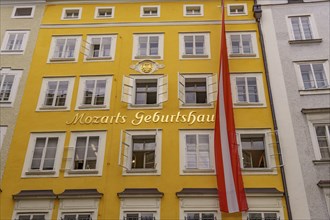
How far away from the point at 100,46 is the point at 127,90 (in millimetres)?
4115

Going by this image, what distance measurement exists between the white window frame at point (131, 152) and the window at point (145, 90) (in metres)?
1.69

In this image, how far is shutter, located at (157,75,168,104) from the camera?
74.7ft

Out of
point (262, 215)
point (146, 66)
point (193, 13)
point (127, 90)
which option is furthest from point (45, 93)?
point (262, 215)

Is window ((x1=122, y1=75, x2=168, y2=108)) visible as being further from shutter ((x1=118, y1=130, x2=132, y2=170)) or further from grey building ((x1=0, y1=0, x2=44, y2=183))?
grey building ((x1=0, y1=0, x2=44, y2=183))

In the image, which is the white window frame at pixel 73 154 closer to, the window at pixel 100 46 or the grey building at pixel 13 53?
the grey building at pixel 13 53

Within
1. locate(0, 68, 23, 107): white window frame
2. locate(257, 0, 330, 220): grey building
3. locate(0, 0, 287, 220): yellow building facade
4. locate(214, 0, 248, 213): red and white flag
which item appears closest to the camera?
locate(214, 0, 248, 213): red and white flag

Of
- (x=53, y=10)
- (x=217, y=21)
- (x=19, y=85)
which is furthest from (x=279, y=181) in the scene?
(x=53, y=10)

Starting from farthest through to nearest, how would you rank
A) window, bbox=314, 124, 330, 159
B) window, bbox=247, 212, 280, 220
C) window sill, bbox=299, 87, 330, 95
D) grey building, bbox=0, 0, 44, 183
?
grey building, bbox=0, 0, 44, 183, window sill, bbox=299, 87, 330, 95, window, bbox=314, 124, 330, 159, window, bbox=247, 212, 280, 220

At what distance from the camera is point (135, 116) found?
73.4 ft

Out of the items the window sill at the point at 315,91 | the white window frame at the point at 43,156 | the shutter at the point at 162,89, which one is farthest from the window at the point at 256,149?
the white window frame at the point at 43,156

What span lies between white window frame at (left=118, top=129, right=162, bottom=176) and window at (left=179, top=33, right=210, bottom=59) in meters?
5.60

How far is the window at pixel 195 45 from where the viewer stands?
80.6ft

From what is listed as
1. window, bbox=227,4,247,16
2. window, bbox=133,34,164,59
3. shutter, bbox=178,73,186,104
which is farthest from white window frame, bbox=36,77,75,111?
window, bbox=227,4,247,16

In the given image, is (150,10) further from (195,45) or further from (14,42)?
(14,42)
